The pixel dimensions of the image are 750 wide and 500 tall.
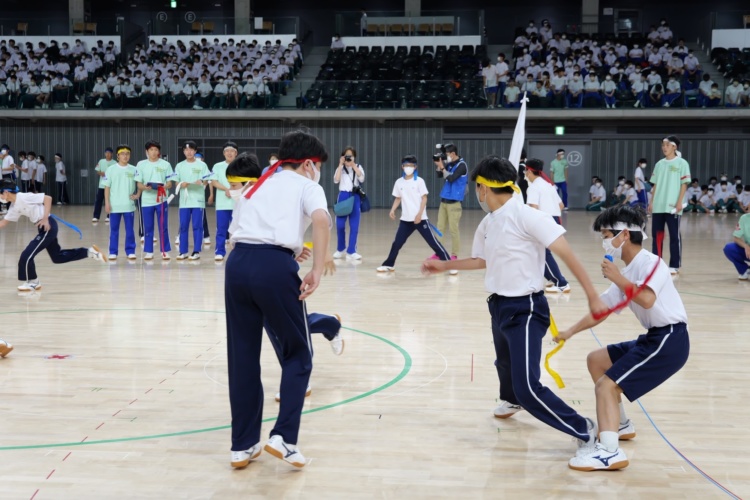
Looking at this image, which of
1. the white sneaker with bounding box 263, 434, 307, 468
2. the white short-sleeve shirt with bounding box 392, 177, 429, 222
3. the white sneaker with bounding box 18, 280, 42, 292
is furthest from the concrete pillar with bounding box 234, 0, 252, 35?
the white sneaker with bounding box 263, 434, 307, 468

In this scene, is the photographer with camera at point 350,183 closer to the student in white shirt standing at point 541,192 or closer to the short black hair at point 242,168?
the student in white shirt standing at point 541,192

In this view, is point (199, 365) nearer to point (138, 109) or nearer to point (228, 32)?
point (138, 109)

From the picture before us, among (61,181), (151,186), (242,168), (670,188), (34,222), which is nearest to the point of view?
(242,168)

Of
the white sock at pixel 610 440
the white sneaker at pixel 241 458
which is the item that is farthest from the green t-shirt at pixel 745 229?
the white sneaker at pixel 241 458

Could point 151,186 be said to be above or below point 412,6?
below

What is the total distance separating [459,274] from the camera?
10789 mm

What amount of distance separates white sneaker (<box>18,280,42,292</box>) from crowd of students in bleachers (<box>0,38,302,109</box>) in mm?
15703

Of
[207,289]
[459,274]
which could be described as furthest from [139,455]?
[459,274]

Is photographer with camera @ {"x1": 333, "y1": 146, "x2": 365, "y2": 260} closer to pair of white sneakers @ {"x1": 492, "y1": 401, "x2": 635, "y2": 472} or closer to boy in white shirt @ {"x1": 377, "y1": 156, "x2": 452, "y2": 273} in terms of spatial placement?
boy in white shirt @ {"x1": 377, "y1": 156, "x2": 452, "y2": 273}

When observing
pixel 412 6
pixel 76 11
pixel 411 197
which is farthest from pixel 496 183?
pixel 76 11

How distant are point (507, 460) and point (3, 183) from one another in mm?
6663

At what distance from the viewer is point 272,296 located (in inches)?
143

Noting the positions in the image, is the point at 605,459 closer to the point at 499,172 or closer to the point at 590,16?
the point at 499,172

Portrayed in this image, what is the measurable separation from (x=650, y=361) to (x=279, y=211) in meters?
1.94
